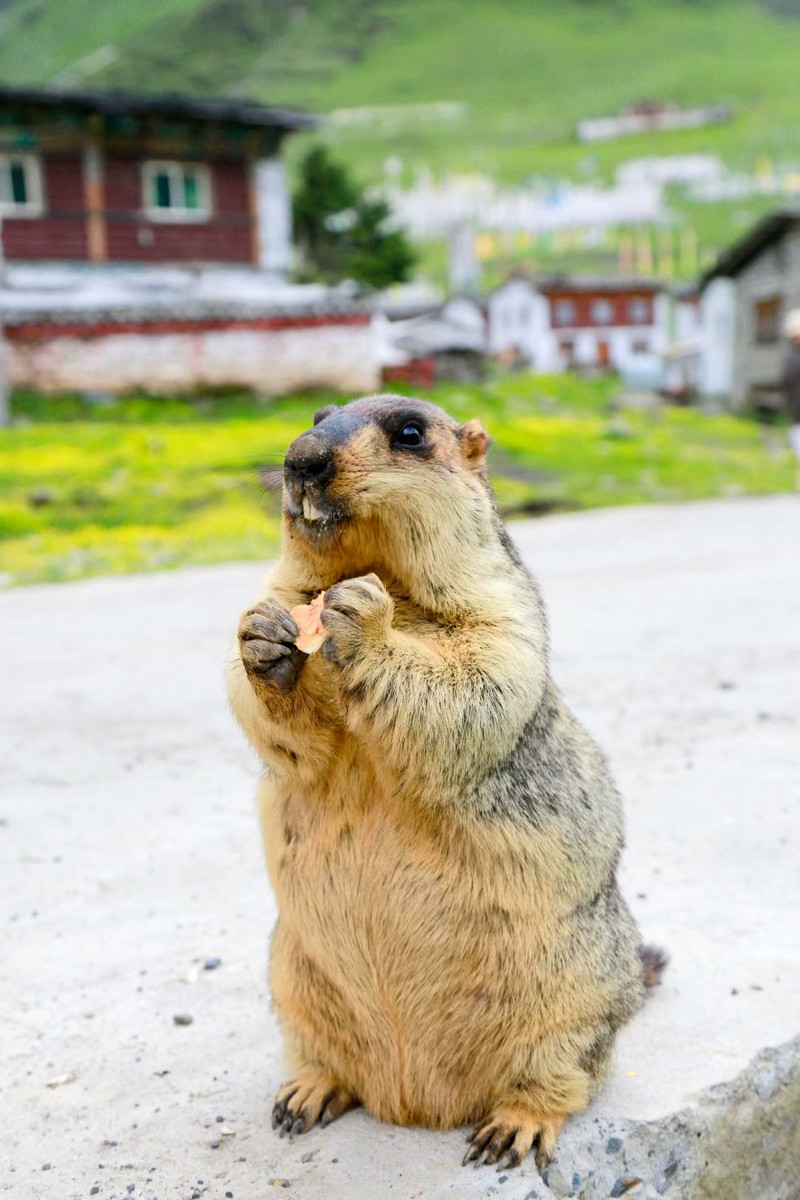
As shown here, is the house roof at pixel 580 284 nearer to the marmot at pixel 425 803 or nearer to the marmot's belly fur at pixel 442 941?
the marmot at pixel 425 803

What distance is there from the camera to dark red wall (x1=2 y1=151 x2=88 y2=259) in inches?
1107

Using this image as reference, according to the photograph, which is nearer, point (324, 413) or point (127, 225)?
point (324, 413)

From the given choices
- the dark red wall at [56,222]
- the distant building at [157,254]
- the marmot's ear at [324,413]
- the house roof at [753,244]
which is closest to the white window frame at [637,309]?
the house roof at [753,244]

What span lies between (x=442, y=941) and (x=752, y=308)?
114 feet

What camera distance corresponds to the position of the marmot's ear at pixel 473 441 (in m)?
3.09

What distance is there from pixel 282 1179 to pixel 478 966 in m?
0.78

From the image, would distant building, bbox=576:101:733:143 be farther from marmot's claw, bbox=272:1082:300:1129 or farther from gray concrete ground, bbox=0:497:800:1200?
marmot's claw, bbox=272:1082:300:1129

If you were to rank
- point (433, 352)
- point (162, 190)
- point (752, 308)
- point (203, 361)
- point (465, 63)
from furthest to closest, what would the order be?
point (465, 63)
point (752, 308)
point (433, 352)
point (162, 190)
point (203, 361)

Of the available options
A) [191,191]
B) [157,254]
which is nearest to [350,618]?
[157,254]

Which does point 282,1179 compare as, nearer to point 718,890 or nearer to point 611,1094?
point 611,1094

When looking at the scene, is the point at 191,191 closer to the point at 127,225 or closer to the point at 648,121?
the point at 127,225

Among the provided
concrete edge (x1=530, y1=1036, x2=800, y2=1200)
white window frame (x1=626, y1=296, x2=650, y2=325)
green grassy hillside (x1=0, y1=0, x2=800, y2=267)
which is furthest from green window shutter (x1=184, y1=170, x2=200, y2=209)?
green grassy hillside (x1=0, y1=0, x2=800, y2=267)

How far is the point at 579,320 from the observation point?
59.3m

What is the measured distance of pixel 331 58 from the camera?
168500mm
